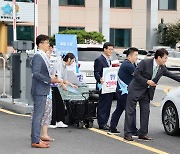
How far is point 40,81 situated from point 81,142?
5.15 ft

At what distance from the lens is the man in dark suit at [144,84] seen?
905 centimetres

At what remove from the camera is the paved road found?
27.6 ft

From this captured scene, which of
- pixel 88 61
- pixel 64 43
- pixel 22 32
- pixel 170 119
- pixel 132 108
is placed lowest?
pixel 170 119

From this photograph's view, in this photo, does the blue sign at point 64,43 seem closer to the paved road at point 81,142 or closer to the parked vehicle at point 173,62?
the paved road at point 81,142

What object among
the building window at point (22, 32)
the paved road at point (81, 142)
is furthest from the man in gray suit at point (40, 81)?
the building window at point (22, 32)

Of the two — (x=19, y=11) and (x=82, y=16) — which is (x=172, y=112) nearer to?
(x=19, y=11)

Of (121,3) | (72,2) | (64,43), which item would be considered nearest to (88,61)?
(64,43)

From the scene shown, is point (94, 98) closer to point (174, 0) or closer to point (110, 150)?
point (110, 150)

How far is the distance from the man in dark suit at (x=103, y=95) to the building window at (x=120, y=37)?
123 ft

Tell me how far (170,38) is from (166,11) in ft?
13.2

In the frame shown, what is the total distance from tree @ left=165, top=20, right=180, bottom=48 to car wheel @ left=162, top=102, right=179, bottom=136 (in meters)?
36.0

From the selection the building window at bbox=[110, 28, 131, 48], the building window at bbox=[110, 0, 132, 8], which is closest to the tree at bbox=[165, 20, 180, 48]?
the building window at bbox=[110, 28, 131, 48]

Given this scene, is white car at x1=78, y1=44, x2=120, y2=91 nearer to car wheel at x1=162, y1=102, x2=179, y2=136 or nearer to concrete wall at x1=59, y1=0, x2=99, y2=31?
car wheel at x1=162, y1=102, x2=179, y2=136

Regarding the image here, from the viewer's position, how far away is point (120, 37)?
48.2 m
